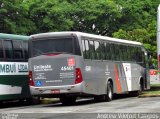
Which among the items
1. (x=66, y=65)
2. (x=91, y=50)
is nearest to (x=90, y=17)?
(x=91, y=50)

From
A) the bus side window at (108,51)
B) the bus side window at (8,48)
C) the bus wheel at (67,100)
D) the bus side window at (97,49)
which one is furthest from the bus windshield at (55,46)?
the bus side window at (108,51)

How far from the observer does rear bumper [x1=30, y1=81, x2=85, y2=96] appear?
2220 centimetres

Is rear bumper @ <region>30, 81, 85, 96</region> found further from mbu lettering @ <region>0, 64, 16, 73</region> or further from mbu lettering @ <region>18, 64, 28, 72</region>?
mbu lettering @ <region>18, 64, 28, 72</region>

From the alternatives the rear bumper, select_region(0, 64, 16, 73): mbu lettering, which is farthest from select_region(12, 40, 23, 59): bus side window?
the rear bumper

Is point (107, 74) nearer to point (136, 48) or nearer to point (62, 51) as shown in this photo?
point (62, 51)

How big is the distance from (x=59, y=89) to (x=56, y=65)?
101 cm

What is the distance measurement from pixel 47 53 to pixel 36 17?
82.0 feet

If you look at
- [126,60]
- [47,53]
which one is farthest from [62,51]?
[126,60]

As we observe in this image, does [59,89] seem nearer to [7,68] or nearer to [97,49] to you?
[7,68]

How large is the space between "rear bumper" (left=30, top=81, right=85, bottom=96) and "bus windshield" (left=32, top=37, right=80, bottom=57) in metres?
1.40

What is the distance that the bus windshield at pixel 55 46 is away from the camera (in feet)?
73.3

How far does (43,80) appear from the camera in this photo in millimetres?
22719

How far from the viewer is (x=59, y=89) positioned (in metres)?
22.4

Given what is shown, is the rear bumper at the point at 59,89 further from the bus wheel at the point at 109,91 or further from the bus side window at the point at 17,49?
the bus wheel at the point at 109,91
